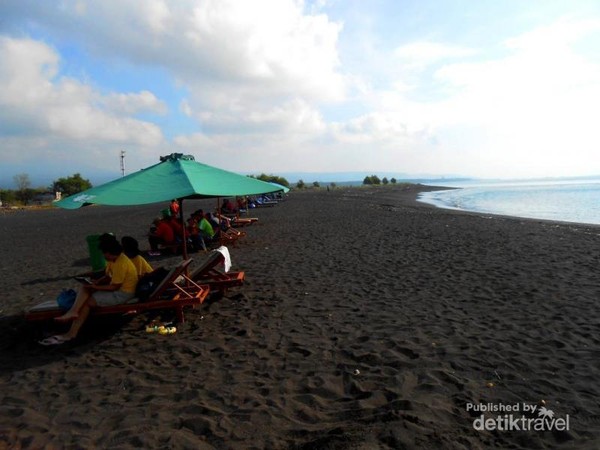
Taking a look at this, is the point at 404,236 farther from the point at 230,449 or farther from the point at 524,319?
the point at 230,449

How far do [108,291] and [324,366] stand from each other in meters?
3.14

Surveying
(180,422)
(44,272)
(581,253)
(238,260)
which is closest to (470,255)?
(581,253)

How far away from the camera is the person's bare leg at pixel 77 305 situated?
5.43 meters

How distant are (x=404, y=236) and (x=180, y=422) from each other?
1205cm

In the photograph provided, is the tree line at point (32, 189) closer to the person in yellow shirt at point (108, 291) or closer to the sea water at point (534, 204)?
the sea water at point (534, 204)

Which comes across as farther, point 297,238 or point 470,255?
point 297,238

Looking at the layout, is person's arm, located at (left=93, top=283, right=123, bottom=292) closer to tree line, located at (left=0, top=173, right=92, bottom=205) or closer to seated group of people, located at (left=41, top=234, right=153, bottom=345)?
seated group of people, located at (left=41, top=234, right=153, bottom=345)

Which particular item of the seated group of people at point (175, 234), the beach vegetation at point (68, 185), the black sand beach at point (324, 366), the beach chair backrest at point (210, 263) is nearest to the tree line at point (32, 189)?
the beach vegetation at point (68, 185)

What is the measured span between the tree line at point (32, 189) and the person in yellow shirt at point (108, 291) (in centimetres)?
5355

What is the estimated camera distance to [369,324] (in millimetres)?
5828

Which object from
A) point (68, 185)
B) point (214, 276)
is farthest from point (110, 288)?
point (68, 185)

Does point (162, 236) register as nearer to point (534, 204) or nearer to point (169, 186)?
point (169, 186)

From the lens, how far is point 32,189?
54.6 meters

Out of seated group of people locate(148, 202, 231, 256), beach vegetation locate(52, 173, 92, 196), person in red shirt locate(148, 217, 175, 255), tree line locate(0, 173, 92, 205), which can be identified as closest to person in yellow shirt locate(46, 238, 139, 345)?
seated group of people locate(148, 202, 231, 256)
